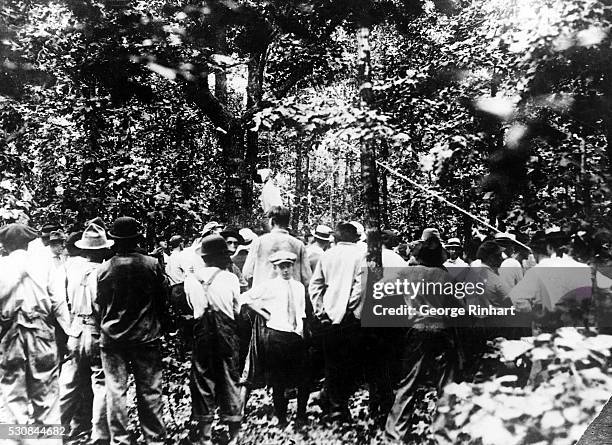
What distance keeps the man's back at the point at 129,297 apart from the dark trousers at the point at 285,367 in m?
0.71

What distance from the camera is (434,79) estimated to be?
333 centimetres

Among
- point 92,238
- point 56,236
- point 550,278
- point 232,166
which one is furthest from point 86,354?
point 550,278

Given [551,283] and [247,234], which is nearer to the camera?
[551,283]

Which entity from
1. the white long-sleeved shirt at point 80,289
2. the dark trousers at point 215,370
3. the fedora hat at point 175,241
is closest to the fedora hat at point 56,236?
the white long-sleeved shirt at point 80,289

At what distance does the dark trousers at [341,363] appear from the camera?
3357 mm

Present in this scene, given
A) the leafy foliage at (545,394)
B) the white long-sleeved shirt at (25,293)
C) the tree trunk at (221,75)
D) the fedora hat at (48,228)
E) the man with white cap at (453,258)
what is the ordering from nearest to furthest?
the leafy foliage at (545,394), the man with white cap at (453,258), the tree trunk at (221,75), the white long-sleeved shirt at (25,293), the fedora hat at (48,228)

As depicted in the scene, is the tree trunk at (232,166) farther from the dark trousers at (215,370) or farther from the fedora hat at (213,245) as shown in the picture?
the dark trousers at (215,370)

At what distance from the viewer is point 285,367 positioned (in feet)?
11.2

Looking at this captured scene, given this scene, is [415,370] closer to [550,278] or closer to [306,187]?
[550,278]

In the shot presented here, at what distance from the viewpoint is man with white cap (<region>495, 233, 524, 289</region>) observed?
3.15 meters

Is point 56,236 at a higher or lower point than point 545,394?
higher

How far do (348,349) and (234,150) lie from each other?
1.37 m

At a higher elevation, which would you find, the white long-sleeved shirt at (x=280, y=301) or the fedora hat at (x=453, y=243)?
the fedora hat at (x=453, y=243)

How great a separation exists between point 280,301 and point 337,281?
0.36 metres
